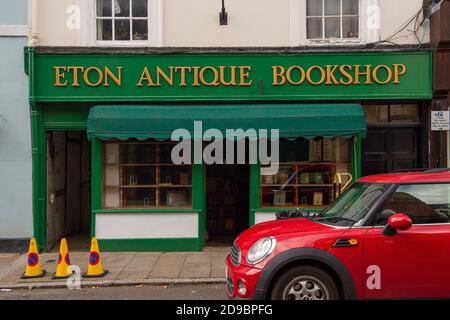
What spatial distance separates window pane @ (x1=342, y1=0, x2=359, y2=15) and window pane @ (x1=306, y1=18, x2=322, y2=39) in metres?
0.62

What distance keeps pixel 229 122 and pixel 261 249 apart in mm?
4428

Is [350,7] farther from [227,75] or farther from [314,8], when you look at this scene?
[227,75]

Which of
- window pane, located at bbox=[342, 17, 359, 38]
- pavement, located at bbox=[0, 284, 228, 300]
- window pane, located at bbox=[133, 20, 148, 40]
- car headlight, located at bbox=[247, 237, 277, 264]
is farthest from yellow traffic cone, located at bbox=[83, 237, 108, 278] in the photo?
window pane, located at bbox=[342, 17, 359, 38]

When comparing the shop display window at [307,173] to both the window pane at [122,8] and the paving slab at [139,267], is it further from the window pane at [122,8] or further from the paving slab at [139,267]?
the window pane at [122,8]

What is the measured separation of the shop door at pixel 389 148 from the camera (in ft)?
32.1

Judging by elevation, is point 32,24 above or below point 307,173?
above

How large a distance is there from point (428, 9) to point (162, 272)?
7.63 m

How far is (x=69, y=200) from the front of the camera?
11562 millimetres

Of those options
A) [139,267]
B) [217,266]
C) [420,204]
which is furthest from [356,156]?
[139,267]

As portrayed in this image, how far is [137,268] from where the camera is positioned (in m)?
8.03
